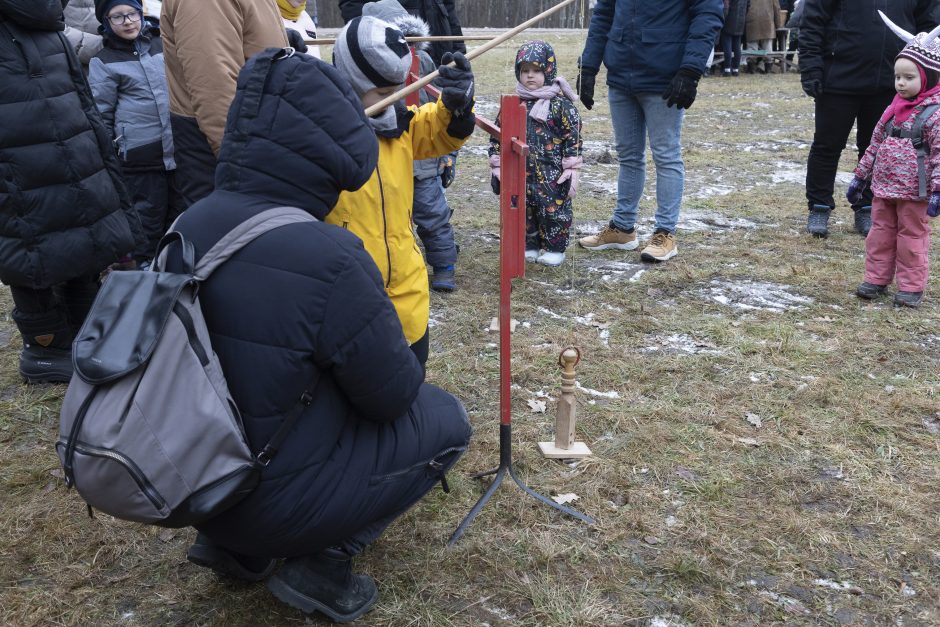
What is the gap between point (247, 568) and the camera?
2488 mm

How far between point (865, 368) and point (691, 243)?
7.16 ft

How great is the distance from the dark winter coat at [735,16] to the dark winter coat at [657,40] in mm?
9915

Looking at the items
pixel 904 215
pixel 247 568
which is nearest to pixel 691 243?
pixel 904 215

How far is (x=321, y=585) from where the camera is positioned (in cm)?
233

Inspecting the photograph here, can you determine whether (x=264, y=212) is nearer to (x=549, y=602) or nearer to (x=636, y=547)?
(x=549, y=602)

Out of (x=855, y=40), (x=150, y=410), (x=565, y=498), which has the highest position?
(x=855, y=40)

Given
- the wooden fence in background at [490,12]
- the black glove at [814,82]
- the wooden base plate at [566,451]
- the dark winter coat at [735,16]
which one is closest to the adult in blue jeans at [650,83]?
the black glove at [814,82]

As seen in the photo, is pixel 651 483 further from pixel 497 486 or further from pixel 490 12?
pixel 490 12

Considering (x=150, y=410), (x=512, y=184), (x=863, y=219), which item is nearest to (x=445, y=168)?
(x=512, y=184)

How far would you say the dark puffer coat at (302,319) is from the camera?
74.8 inches

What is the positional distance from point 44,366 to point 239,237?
2.57 metres

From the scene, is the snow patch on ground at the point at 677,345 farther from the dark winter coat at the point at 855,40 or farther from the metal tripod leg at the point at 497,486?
the dark winter coat at the point at 855,40

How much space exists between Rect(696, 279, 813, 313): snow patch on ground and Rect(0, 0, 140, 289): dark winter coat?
3450mm

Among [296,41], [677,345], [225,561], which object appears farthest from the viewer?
[677,345]
